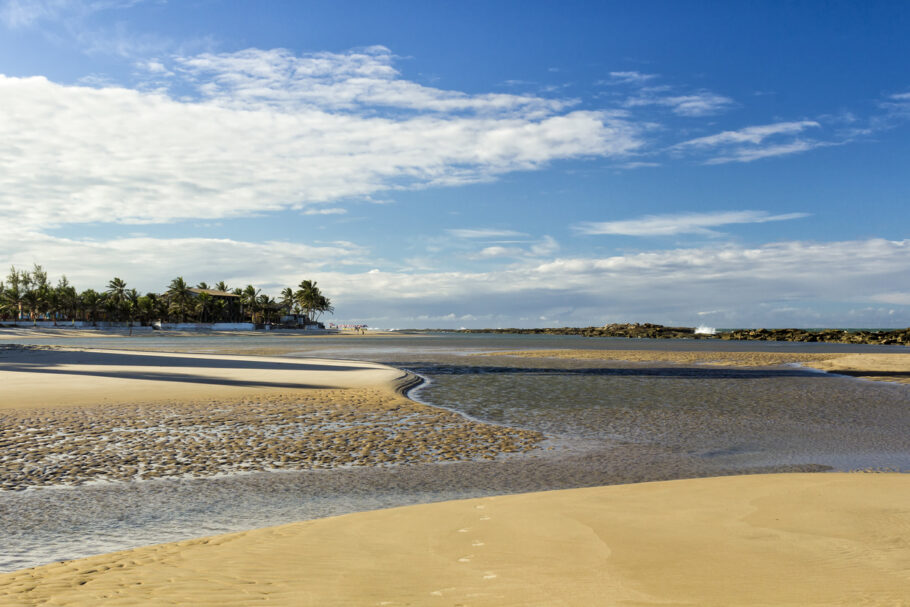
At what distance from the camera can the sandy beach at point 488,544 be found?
16.8 feet

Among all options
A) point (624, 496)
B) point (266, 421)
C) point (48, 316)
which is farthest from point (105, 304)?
point (624, 496)

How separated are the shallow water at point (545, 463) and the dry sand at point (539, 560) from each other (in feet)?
4.33

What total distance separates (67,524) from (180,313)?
16555 cm

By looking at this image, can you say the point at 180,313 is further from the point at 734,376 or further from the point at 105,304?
the point at 734,376

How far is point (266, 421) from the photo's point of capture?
16297mm

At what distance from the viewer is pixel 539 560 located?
236 inches

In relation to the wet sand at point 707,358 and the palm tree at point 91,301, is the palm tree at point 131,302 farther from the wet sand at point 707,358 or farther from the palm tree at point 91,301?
the wet sand at point 707,358

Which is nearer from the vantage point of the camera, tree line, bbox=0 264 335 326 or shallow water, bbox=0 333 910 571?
shallow water, bbox=0 333 910 571

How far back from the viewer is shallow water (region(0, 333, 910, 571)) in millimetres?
8008

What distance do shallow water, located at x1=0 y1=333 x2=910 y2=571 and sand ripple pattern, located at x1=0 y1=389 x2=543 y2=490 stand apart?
83 cm

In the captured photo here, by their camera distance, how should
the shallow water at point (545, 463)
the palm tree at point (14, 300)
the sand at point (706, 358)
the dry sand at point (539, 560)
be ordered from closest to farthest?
the dry sand at point (539, 560) → the shallow water at point (545, 463) → the sand at point (706, 358) → the palm tree at point (14, 300)

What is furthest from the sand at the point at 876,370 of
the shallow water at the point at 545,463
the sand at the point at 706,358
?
the shallow water at the point at 545,463

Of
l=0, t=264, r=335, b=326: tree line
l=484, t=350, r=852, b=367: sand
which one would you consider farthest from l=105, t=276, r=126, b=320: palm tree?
l=484, t=350, r=852, b=367: sand

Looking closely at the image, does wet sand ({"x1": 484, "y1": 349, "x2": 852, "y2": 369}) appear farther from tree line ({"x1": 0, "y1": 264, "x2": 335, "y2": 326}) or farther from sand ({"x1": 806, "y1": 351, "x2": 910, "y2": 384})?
tree line ({"x1": 0, "y1": 264, "x2": 335, "y2": 326})
